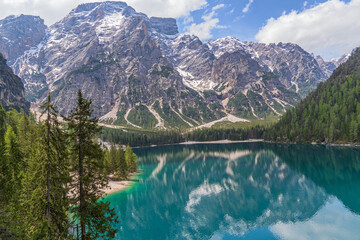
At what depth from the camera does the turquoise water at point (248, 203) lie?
47594mm

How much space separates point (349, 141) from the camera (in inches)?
6260

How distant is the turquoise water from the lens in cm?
4759

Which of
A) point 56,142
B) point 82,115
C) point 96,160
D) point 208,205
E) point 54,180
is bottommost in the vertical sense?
point 208,205

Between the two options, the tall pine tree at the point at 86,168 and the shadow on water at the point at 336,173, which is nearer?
the tall pine tree at the point at 86,168

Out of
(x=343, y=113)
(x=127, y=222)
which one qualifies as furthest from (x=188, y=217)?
(x=343, y=113)

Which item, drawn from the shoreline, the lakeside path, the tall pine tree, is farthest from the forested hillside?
the tall pine tree

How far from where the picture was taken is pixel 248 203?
6600cm

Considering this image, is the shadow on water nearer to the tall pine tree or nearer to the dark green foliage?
the tall pine tree

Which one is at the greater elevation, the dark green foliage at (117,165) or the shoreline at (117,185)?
the dark green foliage at (117,165)

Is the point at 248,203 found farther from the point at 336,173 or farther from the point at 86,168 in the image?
the point at 86,168

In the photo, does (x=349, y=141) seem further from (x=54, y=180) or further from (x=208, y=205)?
(x=54, y=180)

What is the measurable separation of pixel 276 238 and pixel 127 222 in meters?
33.6

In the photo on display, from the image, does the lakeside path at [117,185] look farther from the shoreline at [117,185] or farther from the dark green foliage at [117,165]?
the dark green foliage at [117,165]

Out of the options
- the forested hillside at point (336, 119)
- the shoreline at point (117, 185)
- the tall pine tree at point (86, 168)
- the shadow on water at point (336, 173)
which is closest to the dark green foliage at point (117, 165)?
the shoreline at point (117, 185)
